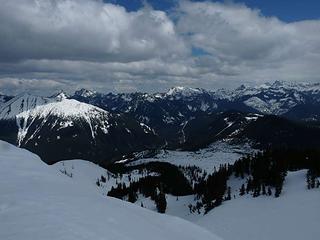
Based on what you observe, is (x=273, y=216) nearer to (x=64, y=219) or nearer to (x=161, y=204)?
(x=161, y=204)

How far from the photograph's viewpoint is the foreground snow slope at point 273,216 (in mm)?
99625

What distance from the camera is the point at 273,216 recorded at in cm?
11412

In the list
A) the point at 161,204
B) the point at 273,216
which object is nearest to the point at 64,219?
the point at 273,216

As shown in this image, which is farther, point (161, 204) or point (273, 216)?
point (161, 204)

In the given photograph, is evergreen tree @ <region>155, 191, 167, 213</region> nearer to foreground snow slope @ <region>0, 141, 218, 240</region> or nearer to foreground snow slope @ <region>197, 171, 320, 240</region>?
foreground snow slope @ <region>197, 171, 320, 240</region>

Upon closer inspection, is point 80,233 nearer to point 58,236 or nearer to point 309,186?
point 58,236

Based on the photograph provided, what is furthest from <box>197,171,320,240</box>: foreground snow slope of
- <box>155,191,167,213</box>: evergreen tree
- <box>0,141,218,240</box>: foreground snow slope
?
<box>0,141,218,240</box>: foreground snow slope

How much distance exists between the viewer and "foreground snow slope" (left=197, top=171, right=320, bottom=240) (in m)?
99.6

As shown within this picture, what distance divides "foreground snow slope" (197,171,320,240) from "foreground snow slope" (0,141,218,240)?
7277 cm

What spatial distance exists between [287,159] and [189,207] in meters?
50.5

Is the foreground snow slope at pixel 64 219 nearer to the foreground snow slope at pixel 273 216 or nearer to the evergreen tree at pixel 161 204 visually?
the foreground snow slope at pixel 273 216

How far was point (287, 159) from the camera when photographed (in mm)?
179125

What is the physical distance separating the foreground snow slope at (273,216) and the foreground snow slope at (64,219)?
72767mm

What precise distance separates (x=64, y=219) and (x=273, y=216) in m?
103
